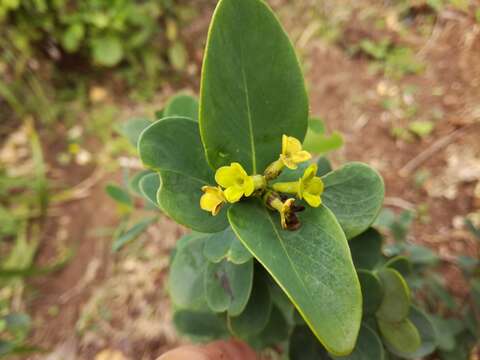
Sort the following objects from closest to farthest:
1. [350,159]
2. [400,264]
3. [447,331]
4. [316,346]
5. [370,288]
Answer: [370,288], [316,346], [400,264], [447,331], [350,159]

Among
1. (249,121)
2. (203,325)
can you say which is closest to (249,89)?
(249,121)

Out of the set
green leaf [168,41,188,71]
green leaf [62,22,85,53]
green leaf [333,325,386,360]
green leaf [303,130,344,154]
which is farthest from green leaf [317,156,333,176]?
green leaf [62,22,85,53]

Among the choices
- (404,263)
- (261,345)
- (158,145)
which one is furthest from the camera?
(261,345)

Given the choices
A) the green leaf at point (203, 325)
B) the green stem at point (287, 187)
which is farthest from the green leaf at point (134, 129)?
the green leaf at point (203, 325)

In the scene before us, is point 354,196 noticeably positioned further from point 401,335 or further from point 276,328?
point 276,328

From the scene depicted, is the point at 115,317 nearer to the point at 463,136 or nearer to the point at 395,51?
the point at 463,136

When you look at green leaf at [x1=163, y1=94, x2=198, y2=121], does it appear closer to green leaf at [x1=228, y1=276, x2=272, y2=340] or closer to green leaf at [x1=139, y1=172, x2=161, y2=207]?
green leaf at [x1=139, y1=172, x2=161, y2=207]

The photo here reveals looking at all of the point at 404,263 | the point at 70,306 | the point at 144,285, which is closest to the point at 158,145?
the point at 404,263
